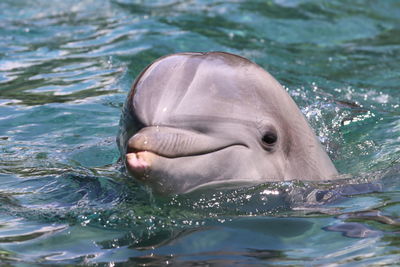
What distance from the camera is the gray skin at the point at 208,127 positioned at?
185 inches

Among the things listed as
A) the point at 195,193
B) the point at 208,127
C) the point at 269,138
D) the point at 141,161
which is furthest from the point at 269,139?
the point at 141,161

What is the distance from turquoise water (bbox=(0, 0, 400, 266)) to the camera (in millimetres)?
4750

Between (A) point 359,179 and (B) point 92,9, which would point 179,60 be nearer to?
(A) point 359,179

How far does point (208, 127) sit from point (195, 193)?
454mm

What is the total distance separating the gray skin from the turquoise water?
183 mm

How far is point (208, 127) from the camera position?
195 inches

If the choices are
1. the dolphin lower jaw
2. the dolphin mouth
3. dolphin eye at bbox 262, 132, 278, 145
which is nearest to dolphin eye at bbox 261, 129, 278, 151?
dolphin eye at bbox 262, 132, 278, 145

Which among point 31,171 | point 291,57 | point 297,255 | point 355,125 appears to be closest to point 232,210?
point 297,255

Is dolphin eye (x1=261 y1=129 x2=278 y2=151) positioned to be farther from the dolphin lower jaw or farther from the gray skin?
the dolphin lower jaw

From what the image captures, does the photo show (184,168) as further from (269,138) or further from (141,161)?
(269,138)

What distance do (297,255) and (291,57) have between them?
294 inches

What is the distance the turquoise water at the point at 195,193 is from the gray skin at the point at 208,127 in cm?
18

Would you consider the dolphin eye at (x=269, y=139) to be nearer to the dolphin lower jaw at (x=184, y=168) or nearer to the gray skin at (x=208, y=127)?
the gray skin at (x=208, y=127)

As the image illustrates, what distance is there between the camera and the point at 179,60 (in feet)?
17.0
